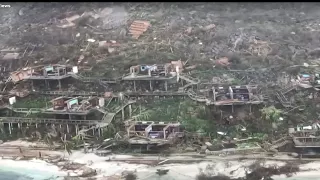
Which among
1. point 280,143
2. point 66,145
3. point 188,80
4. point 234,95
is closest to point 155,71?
point 188,80

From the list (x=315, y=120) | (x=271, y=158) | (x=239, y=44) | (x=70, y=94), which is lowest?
(x=271, y=158)

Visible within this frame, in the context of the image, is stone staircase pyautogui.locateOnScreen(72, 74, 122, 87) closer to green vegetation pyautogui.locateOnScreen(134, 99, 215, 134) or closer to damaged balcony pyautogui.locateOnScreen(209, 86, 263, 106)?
green vegetation pyautogui.locateOnScreen(134, 99, 215, 134)

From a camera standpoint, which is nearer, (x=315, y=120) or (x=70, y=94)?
(x=315, y=120)

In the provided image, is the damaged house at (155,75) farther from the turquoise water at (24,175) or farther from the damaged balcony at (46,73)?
the turquoise water at (24,175)

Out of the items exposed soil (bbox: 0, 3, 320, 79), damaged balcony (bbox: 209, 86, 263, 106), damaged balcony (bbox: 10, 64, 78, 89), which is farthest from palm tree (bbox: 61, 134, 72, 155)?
damaged balcony (bbox: 209, 86, 263, 106)

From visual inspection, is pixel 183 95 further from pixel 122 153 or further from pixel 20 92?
pixel 20 92

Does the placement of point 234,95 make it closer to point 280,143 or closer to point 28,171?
point 280,143

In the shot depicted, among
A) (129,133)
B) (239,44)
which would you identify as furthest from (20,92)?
(239,44)
